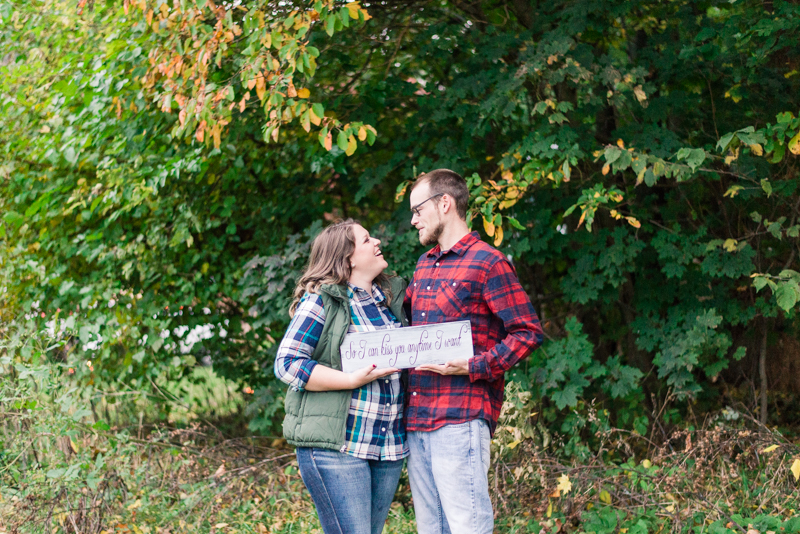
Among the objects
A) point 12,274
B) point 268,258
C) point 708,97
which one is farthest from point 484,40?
point 12,274

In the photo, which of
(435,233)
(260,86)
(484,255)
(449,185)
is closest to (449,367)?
(484,255)

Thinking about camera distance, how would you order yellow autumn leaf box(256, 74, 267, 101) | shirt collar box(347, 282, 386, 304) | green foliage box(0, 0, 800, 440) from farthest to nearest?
green foliage box(0, 0, 800, 440) < yellow autumn leaf box(256, 74, 267, 101) < shirt collar box(347, 282, 386, 304)

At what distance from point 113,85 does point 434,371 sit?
3.49 meters

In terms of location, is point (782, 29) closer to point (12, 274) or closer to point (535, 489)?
point (535, 489)

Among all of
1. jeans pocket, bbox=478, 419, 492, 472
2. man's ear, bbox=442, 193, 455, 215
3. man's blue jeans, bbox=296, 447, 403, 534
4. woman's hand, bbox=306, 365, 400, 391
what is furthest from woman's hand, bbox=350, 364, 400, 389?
man's ear, bbox=442, 193, 455, 215

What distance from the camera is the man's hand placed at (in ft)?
8.02

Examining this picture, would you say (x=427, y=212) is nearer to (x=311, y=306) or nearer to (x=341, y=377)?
(x=311, y=306)

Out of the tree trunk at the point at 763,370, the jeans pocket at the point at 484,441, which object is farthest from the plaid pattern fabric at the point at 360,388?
the tree trunk at the point at 763,370

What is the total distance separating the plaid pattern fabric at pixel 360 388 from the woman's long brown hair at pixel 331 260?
6 cm

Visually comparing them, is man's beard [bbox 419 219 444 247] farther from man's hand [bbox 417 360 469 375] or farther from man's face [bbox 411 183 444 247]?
man's hand [bbox 417 360 469 375]

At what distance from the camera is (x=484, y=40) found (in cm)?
478

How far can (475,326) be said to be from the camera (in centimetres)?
259

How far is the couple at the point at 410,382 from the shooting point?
2.44 metres

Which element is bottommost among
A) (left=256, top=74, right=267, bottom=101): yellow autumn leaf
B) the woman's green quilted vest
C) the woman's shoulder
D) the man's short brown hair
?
the woman's green quilted vest
